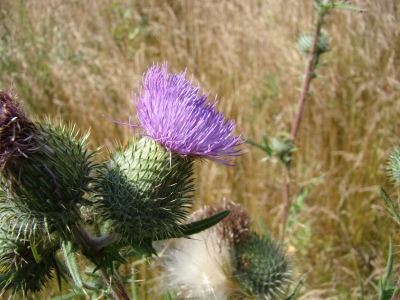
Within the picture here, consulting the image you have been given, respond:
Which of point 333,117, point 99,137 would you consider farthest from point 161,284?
point 333,117

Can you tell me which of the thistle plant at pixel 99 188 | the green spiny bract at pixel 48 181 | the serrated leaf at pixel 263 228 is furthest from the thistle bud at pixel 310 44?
the green spiny bract at pixel 48 181

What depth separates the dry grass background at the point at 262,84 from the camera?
4.52 meters

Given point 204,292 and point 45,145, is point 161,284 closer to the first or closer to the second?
point 204,292

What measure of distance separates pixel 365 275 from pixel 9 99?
400 cm

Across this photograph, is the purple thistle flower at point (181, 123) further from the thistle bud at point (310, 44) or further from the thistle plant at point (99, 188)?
the thistle bud at point (310, 44)

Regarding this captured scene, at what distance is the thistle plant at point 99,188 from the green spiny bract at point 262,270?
0.91m

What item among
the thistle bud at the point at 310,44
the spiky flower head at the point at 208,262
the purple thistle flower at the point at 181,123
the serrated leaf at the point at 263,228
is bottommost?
the spiky flower head at the point at 208,262

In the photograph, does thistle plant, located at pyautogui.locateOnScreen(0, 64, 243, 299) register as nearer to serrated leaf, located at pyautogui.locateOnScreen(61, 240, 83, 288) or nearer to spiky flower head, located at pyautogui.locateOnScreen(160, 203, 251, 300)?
serrated leaf, located at pyautogui.locateOnScreen(61, 240, 83, 288)

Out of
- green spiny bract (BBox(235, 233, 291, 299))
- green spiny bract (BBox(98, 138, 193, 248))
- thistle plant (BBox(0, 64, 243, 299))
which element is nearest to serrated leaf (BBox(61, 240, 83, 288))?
thistle plant (BBox(0, 64, 243, 299))

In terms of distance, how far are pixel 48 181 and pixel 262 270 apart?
161cm

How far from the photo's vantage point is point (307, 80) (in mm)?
3227

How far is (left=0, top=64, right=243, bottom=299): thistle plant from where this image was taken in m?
1.68

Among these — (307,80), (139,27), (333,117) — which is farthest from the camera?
(139,27)

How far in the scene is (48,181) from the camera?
5.57ft
